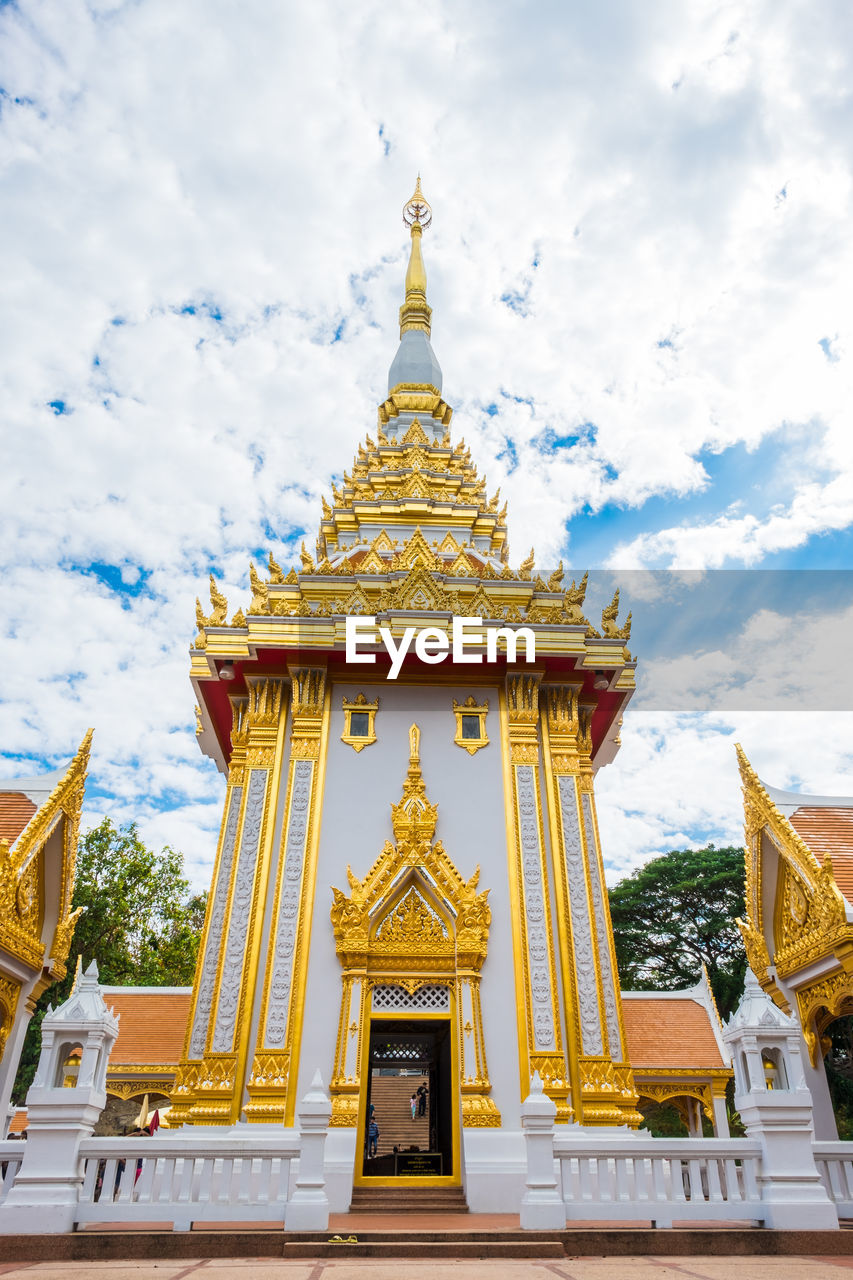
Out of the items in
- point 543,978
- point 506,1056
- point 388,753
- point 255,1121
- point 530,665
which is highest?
point 530,665

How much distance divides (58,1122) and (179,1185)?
44.7 inches

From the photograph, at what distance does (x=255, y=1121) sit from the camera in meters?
9.78

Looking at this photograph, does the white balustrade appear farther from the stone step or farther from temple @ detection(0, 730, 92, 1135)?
temple @ detection(0, 730, 92, 1135)

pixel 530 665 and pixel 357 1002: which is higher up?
pixel 530 665

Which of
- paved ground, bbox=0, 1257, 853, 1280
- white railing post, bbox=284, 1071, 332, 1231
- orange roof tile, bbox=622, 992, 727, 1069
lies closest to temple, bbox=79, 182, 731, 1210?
white railing post, bbox=284, 1071, 332, 1231

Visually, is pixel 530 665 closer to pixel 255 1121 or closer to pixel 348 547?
pixel 348 547

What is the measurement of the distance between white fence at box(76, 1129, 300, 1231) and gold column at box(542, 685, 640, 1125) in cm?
415

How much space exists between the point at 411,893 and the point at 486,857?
3.61ft

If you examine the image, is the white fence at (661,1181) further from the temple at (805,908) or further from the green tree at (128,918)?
the green tree at (128,918)

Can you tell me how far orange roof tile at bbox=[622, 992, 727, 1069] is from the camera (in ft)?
53.0

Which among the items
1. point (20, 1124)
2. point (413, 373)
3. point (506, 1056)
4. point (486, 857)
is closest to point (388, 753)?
point (486, 857)

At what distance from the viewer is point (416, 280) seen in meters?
23.9

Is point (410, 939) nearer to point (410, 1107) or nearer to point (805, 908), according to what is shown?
point (805, 908)

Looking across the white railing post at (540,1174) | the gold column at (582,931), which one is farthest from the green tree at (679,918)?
the white railing post at (540,1174)
